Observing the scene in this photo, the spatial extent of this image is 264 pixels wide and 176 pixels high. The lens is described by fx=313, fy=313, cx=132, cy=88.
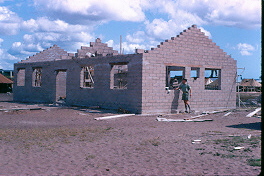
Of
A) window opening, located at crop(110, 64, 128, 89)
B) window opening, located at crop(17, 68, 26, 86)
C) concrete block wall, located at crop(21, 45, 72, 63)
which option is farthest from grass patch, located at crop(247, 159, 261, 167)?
window opening, located at crop(17, 68, 26, 86)

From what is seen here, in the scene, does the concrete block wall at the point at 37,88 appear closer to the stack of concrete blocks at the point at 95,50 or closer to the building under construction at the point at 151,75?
the building under construction at the point at 151,75

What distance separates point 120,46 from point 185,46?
6.92 metres

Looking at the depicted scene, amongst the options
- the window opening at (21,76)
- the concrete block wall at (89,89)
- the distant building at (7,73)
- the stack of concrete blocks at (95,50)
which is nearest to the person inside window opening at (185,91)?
the concrete block wall at (89,89)

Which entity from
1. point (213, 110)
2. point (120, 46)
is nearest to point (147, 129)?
point (213, 110)

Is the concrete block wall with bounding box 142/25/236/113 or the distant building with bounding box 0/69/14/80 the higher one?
the distant building with bounding box 0/69/14/80

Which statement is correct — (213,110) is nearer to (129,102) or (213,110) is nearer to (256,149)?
(129,102)

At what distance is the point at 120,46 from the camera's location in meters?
22.8

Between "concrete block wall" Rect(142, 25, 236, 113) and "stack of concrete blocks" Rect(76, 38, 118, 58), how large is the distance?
548 cm

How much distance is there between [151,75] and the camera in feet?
51.4

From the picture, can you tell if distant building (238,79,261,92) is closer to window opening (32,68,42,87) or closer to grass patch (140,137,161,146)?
window opening (32,68,42,87)

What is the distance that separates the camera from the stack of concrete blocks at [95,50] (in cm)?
2069

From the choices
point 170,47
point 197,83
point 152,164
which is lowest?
→ point 152,164

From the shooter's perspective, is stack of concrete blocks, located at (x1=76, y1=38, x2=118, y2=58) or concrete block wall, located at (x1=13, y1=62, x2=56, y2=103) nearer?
stack of concrete blocks, located at (x1=76, y1=38, x2=118, y2=58)

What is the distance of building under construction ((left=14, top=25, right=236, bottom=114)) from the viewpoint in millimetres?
15688
